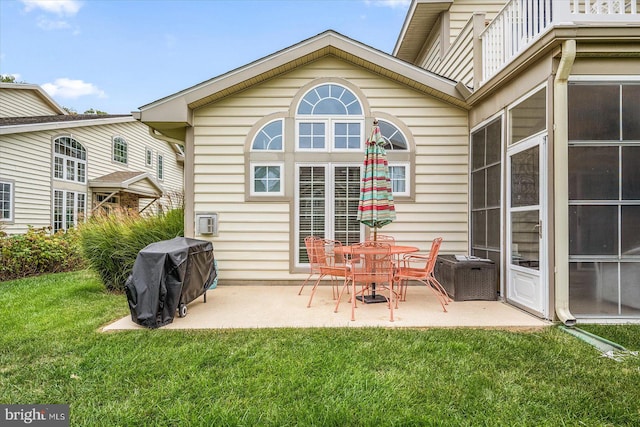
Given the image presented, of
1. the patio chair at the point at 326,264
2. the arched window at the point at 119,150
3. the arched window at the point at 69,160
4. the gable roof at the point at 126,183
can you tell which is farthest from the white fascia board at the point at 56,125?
the patio chair at the point at 326,264

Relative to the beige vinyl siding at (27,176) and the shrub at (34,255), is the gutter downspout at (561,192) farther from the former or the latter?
the beige vinyl siding at (27,176)

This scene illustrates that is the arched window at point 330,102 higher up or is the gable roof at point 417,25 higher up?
the gable roof at point 417,25

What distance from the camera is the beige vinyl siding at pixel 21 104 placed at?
12.2 metres

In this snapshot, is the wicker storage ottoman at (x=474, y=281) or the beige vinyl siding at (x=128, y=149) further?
the beige vinyl siding at (x=128, y=149)

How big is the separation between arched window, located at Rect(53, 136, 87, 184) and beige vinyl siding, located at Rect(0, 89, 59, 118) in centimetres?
287

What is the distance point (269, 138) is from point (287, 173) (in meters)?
0.66

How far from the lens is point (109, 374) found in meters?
2.57

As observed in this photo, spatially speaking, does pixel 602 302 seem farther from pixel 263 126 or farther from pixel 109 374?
pixel 263 126

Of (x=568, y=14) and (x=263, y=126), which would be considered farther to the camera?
(x=263, y=126)

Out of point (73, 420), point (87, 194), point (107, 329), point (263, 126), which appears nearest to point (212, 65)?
point (87, 194)

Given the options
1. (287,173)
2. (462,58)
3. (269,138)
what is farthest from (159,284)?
(462,58)

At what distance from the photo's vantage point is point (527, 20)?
13.6 ft

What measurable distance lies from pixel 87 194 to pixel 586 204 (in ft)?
45.7

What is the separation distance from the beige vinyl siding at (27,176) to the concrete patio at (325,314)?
798cm
